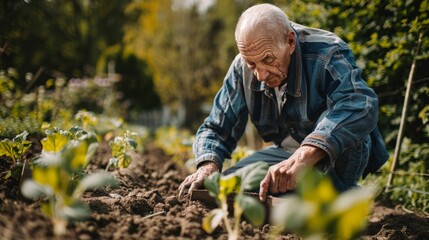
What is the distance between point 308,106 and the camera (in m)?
2.63

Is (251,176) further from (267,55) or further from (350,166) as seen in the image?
(350,166)

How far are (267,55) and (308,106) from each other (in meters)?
0.49

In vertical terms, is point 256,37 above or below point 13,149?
above

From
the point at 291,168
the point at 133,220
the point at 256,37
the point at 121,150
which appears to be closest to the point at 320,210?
the point at 133,220

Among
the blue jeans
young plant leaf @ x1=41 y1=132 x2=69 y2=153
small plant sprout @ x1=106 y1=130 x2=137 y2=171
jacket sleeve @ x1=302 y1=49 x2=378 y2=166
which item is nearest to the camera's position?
young plant leaf @ x1=41 y1=132 x2=69 y2=153

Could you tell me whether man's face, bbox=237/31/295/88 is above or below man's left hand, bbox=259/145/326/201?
above

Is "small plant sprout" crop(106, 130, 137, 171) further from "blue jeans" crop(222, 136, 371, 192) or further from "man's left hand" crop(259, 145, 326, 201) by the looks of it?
"man's left hand" crop(259, 145, 326, 201)

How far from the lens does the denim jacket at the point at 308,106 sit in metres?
2.22

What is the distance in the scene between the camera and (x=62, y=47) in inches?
497

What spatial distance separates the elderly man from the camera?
7.05 ft

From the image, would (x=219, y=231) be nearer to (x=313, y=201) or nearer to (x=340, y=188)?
(x=313, y=201)

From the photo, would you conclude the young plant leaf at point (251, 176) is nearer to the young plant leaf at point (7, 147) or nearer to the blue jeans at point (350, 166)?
the blue jeans at point (350, 166)

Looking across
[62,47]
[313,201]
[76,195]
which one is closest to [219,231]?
[76,195]

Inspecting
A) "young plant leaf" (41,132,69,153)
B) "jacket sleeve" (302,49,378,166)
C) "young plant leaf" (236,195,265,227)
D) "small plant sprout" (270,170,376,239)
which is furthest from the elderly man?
"small plant sprout" (270,170,376,239)
